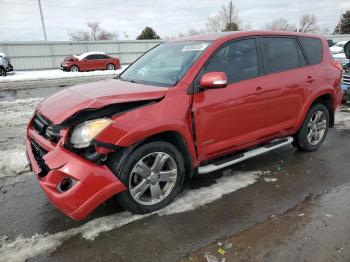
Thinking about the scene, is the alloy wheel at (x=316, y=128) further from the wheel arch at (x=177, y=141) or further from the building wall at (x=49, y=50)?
the building wall at (x=49, y=50)

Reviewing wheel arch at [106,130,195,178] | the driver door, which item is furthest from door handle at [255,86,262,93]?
wheel arch at [106,130,195,178]

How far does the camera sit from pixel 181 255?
2.81m

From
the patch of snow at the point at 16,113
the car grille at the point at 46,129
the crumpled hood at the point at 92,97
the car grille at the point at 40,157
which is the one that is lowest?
the patch of snow at the point at 16,113

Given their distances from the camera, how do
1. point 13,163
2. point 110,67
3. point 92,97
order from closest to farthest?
point 92,97 → point 13,163 → point 110,67

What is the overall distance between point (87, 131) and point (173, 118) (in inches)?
34.0

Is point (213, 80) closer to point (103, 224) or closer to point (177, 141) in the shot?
point (177, 141)

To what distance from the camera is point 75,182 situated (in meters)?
2.89

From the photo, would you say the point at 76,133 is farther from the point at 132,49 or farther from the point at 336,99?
the point at 132,49

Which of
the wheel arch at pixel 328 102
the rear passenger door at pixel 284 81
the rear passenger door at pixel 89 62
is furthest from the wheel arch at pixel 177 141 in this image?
the rear passenger door at pixel 89 62

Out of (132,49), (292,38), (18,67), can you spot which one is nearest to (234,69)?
(292,38)

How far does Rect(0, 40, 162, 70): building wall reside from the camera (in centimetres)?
2812

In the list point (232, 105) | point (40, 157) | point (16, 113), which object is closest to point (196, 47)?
point (232, 105)

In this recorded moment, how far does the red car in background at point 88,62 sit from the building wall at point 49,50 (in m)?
5.61

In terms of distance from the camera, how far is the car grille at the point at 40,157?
315cm
